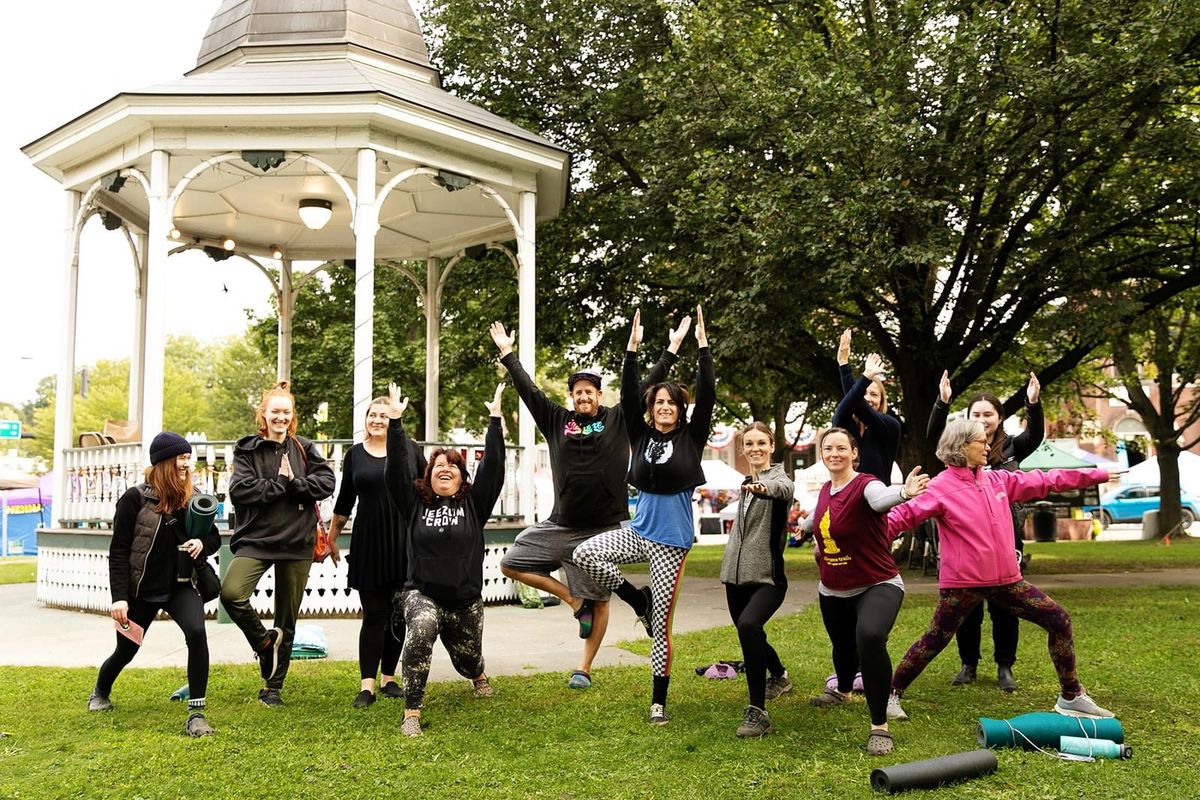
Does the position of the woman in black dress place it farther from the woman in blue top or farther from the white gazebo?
the white gazebo

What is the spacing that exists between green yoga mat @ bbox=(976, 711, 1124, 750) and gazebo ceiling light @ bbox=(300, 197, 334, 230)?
10.8 metres

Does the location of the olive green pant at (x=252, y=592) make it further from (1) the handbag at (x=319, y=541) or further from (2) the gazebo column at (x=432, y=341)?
(2) the gazebo column at (x=432, y=341)

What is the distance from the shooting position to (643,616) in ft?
21.3

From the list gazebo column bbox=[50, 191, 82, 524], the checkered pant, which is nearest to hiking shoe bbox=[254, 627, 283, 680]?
the checkered pant

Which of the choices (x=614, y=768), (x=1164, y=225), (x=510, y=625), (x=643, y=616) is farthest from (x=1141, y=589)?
(x=614, y=768)

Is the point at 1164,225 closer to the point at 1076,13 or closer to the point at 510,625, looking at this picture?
the point at 1076,13

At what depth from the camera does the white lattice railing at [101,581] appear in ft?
34.2

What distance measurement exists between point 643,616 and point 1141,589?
378 inches

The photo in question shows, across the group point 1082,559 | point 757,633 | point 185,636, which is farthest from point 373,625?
point 1082,559

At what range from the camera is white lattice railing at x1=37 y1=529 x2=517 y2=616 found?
10.4m

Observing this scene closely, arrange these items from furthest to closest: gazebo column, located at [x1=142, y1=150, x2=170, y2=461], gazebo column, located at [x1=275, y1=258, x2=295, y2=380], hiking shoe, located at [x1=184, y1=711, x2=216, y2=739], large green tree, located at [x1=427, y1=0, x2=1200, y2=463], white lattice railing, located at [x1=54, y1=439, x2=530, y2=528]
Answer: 1. gazebo column, located at [x1=275, y1=258, x2=295, y2=380]
2. large green tree, located at [x1=427, y1=0, x2=1200, y2=463]
3. white lattice railing, located at [x1=54, y1=439, x2=530, y2=528]
4. gazebo column, located at [x1=142, y1=150, x2=170, y2=461]
5. hiking shoe, located at [x1=184, y1=711, x2=216, y2=739]

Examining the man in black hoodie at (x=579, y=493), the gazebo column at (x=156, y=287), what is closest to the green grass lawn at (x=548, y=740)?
the man in black hoodie at (x=579, y=493)

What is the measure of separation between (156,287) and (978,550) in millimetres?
8915

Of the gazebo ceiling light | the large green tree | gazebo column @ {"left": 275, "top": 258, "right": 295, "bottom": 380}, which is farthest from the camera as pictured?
gazebo column @ {"left": 275, "top": 258, "right": 295, "bottom": 380}
